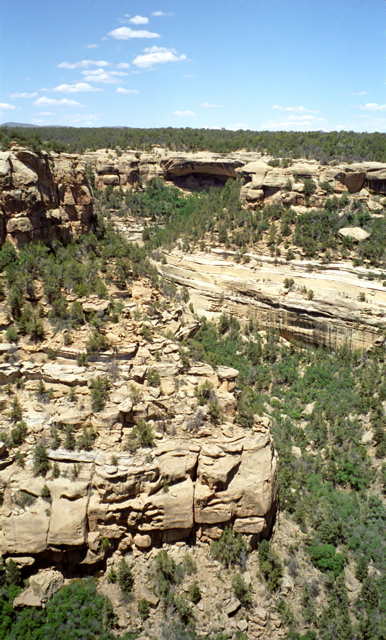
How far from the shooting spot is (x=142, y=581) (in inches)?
484

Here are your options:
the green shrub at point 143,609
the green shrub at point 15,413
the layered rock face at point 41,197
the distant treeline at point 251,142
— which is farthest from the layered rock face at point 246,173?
the green shrub at point 143,609

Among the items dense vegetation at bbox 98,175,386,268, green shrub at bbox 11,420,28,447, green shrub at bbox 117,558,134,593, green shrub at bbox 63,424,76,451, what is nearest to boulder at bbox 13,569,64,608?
green shrub at bbox 117,558,134,593

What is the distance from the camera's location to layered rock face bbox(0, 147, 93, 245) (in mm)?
16094

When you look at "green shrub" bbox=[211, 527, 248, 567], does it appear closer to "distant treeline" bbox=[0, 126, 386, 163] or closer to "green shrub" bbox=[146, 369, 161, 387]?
"green shrub" bbox=[146, 369, 161, 387]

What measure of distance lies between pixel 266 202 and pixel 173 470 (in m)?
26.0

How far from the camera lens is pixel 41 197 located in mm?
17344

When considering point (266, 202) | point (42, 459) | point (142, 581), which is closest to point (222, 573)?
point (142, 581)

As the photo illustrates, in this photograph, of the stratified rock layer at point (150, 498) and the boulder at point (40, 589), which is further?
the stratified rock layer at point (150, 498)

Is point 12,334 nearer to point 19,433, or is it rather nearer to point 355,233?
point 19,433

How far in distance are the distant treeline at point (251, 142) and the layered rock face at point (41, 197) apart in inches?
522

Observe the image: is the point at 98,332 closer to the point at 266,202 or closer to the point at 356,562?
the point at 356,562

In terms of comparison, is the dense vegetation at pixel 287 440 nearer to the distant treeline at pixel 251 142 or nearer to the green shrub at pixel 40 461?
the green shrub at pixel 40 461

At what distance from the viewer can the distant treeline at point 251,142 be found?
37.9m

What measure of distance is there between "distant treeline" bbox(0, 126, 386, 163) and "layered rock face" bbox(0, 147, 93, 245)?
13266 millimetres
